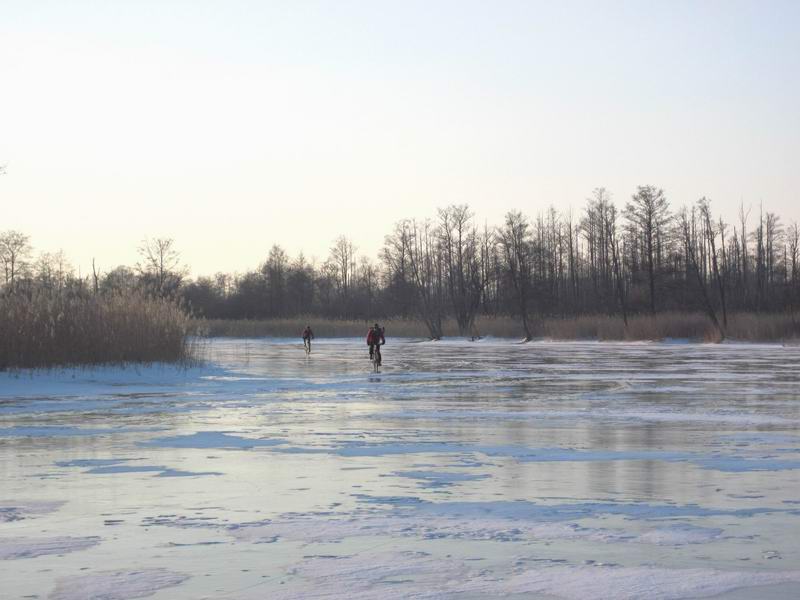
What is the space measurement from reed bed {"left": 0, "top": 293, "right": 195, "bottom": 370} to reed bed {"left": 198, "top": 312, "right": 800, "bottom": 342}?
2.62 meters

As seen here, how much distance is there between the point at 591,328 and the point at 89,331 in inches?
1587

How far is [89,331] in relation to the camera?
2547cm

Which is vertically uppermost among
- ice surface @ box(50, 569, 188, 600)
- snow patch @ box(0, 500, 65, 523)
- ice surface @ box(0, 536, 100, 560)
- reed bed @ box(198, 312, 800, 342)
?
reed bed @ box(198, 312, 800, 342)

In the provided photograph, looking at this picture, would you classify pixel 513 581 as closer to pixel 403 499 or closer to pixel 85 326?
pixel 403 499

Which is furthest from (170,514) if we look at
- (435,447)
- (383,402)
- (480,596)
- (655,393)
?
(655,393)

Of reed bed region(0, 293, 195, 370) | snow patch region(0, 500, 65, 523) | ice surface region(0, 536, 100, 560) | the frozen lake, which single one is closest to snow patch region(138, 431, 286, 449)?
the frozen lake

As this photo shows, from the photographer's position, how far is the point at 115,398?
19859 mm

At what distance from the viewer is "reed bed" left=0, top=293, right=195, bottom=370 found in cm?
2419

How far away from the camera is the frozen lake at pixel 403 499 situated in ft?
18.4

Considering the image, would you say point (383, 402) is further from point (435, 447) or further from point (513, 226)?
point (513, 226)

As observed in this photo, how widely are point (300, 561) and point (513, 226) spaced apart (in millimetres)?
78683

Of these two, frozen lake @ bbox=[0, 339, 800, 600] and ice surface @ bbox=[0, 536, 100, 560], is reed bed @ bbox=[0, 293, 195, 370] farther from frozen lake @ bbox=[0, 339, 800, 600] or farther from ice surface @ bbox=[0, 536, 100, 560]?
ice surface @ bbox=[0, 536, 100, 560]

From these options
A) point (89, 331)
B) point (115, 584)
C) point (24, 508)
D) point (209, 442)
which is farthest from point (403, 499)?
point (89, 331)

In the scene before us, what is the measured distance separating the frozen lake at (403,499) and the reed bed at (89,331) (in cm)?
616
